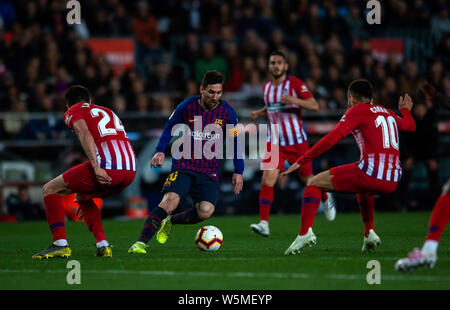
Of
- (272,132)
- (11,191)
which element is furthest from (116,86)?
(272,132)

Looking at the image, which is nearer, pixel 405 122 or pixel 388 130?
pixel 388 130

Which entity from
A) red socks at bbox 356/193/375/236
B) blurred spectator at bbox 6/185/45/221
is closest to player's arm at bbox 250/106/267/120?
red socks at bbox 356/193/375/236

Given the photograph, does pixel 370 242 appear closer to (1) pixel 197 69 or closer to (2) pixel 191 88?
(2) pixel 191 88

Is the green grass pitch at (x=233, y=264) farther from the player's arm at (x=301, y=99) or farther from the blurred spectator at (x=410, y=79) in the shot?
the blurred spectator at (x=410, y=79)

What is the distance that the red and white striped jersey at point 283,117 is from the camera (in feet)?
37.6

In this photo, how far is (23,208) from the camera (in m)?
15.7

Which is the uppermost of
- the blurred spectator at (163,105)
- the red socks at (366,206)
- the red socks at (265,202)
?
the blurred spectator at (163,105)

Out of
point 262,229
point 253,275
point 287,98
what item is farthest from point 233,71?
point 253,275

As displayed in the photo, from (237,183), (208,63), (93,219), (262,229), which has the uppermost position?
(208,63)

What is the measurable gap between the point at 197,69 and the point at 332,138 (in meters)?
11.0

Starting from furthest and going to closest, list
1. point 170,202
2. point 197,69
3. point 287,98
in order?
1. point 197,69
2. point 287,98
3. point 170,202

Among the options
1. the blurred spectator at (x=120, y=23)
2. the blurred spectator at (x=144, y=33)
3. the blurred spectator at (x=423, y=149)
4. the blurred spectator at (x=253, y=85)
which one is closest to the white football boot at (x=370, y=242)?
the blurred spectator at (x=423, y=149)

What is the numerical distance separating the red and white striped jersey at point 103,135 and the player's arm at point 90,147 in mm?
82
